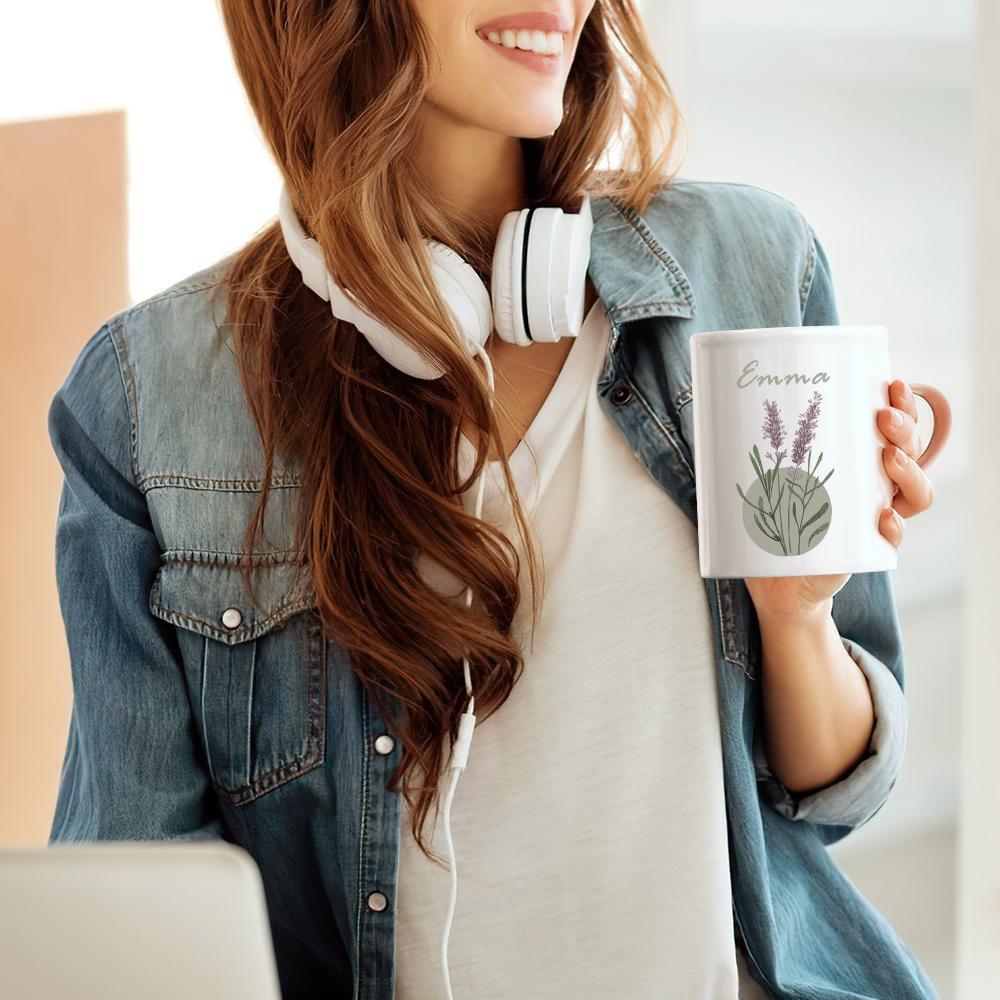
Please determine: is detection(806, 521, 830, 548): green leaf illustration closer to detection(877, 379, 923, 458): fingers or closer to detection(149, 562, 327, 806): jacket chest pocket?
detection(877, 379, 923, 458): fingers

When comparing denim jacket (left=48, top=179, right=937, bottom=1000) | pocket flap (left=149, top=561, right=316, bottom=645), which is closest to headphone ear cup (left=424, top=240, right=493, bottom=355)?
denim jacket (left=48, top=179, right=937, bottom=1000)

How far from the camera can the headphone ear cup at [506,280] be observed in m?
0.95

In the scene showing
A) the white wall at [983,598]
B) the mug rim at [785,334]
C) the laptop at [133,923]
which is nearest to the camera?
the laptop at [133,923]

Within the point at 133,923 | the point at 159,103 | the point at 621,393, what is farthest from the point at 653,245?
the point at 159,103

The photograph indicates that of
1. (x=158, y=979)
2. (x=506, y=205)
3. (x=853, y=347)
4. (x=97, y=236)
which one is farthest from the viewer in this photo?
(x=97, y=236)

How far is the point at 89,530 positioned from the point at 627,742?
1.53 ft

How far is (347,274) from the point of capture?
957 millimetres

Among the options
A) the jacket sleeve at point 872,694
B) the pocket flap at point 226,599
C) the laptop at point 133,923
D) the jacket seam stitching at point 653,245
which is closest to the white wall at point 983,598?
the jacket sleeve at point 872,694

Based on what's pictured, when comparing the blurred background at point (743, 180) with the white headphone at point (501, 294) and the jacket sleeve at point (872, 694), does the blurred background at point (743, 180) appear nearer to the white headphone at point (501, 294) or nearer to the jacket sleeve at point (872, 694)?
the jacket sleeve at point (872, 694)

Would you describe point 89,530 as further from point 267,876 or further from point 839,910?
point 839,910

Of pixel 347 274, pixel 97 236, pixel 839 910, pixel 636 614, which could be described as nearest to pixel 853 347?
pixel 636 614

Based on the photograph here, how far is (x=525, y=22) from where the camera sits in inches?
38.5

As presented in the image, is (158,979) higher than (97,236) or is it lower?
lower

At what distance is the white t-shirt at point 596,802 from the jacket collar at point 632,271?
146 millimetres
